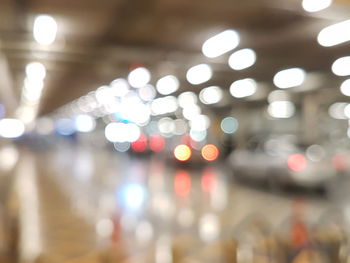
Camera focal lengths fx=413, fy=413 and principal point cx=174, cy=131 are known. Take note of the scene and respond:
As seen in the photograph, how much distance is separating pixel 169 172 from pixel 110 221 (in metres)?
7.96

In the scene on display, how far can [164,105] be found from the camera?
754 inches

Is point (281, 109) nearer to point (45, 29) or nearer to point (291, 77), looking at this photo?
point (291, 77)

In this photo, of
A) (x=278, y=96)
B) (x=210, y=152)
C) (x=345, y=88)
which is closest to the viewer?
(x=345, y=88)

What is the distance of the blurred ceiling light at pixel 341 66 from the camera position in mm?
8211

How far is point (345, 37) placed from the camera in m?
7.10

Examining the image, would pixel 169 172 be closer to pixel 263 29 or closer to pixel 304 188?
pixel 304 188

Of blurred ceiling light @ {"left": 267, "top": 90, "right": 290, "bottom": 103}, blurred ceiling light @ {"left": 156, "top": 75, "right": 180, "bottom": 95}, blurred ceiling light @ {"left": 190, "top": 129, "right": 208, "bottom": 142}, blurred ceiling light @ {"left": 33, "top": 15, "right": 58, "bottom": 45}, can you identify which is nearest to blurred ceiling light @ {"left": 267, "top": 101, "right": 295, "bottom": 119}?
blurred ceiling light @ {"left": 267, "top": 90, "right": 290, "bottom": 103}

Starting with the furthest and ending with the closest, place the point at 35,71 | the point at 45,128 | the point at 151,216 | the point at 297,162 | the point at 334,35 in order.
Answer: the point at 45,128
the point at 35,71
the point at 297,162
the point at 334,35
the point at 151,216

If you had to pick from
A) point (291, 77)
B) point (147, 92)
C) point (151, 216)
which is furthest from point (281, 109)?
point (151, 216)

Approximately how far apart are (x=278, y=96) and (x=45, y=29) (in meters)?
8.04

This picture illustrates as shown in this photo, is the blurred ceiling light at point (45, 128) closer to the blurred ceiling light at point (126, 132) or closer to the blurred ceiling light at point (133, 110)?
the blurred ceiling light at point (126, 132)

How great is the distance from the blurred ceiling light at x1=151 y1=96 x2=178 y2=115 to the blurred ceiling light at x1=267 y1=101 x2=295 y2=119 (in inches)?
156

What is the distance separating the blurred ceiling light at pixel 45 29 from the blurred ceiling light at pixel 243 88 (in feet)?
19.7

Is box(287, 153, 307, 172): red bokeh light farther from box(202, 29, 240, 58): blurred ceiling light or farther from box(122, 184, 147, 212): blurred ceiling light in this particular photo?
box(122, 184, 147, 212): blurred ceiling light
